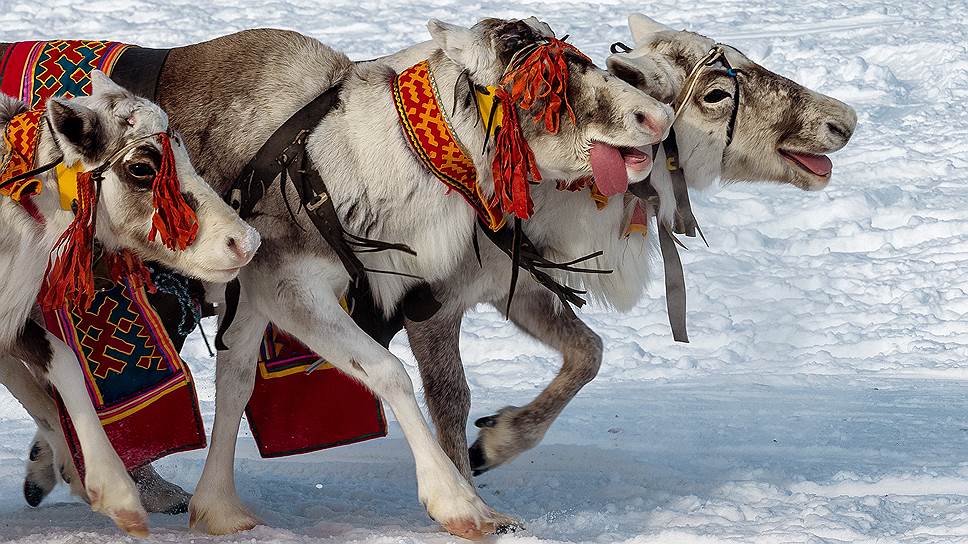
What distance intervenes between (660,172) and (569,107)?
0.80 meters

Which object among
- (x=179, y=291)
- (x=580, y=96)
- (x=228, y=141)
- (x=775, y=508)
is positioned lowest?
(x=775, y=508)

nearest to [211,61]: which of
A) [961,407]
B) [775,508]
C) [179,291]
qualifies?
[179,291]

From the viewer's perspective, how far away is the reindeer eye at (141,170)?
3.63 meters

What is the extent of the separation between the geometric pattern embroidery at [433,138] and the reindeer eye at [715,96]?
0.93 m

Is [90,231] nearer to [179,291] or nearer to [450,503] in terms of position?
[179,291]

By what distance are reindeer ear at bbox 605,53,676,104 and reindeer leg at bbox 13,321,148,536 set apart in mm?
1887

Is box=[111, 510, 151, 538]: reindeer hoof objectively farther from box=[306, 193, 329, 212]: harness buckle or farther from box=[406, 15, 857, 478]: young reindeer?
box=[406, 15, 857, 478]: young reindeer

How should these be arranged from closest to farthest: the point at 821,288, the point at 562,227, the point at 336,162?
1. the point at 336,162
2. the point at 562,227
3. the point at 821,288

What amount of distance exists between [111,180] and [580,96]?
1.33m

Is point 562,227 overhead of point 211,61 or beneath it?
beneath

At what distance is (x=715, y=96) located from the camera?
4695mm

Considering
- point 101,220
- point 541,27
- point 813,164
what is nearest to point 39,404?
point 101,220

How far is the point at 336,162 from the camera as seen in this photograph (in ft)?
13.7

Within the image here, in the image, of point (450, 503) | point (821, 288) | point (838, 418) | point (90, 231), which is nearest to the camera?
point (90, 231)
